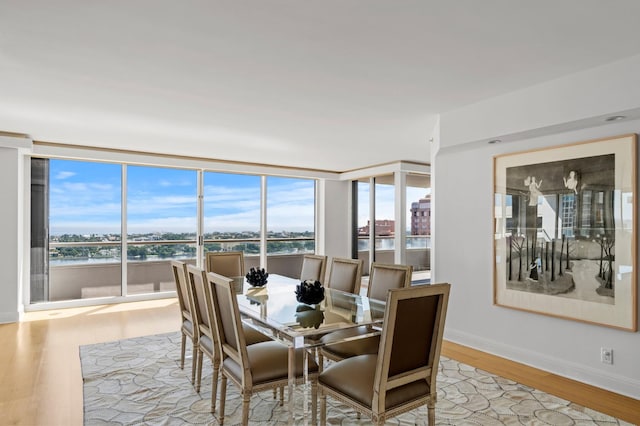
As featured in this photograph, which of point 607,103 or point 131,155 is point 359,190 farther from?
point 607,103

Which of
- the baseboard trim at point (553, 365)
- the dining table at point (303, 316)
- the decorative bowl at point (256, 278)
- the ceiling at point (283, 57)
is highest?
the ceiling at point (283, 57)

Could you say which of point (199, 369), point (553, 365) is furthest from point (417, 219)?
point (199, 369)

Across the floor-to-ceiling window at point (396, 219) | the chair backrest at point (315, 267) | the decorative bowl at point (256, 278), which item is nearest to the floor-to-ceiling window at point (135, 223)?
the floor-to-ceiling window at point (396, 219)

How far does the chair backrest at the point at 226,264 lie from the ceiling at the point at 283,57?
1579 mm

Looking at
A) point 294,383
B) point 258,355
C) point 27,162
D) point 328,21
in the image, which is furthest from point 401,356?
point 27,162

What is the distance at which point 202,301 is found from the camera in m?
2.89

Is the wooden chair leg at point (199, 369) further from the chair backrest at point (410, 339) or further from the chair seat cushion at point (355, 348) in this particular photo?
the chair backrest at point (410, 339)

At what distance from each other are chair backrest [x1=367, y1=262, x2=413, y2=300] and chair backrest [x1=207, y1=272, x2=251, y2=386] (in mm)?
1436

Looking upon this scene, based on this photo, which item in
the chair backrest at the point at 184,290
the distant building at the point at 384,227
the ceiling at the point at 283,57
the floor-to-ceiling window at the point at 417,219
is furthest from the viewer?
the distant building at the point at 384,227

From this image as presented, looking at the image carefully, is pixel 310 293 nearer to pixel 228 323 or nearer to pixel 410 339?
pixel 228 323

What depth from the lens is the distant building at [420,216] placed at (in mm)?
7516

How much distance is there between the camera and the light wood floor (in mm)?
2818

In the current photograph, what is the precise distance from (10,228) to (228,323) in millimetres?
4593

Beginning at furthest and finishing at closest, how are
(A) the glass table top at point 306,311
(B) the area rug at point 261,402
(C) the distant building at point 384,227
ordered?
(C) the distant building at point 384,227, (B) the area rug at point 261,402, (A) the glass table top at point 306,311
